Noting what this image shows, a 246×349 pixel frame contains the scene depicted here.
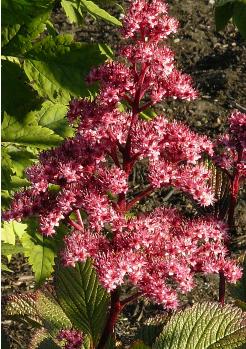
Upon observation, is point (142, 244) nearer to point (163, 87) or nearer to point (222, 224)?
point (222, 224)

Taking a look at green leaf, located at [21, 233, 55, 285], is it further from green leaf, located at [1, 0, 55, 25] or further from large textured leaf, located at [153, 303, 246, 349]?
green leaf, located at [1, 0, 55, 25]

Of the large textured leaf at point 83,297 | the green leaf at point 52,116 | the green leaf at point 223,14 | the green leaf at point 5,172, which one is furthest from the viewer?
the green leaf at point 52,116

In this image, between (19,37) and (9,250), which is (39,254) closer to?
(9,250)

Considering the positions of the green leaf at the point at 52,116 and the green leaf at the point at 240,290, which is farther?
the green leaf at the point at 52,116

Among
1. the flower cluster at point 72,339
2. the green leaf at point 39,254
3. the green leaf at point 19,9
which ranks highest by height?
the green leaf at point 19,9

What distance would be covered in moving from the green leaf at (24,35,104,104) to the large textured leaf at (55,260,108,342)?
519mm

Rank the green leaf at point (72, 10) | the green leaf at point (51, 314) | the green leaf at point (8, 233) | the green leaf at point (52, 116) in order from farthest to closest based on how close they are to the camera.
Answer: the green leaf at point (8, 233) → the green leaf at point (52, 116) → the green leaf at point (72, 10) → the green leaf at point (51, 314)

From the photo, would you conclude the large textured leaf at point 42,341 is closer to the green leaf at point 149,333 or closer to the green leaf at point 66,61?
the green leaf at point 149,333

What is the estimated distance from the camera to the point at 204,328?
6.63 ft

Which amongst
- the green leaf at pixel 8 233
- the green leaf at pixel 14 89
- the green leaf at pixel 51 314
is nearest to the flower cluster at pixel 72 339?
the green leaf at pixel 51 314

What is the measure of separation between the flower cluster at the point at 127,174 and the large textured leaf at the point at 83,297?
11.9 inches

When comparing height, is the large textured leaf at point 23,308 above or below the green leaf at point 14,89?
below

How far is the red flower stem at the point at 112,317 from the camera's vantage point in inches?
80.6

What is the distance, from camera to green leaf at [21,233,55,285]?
2775mm
